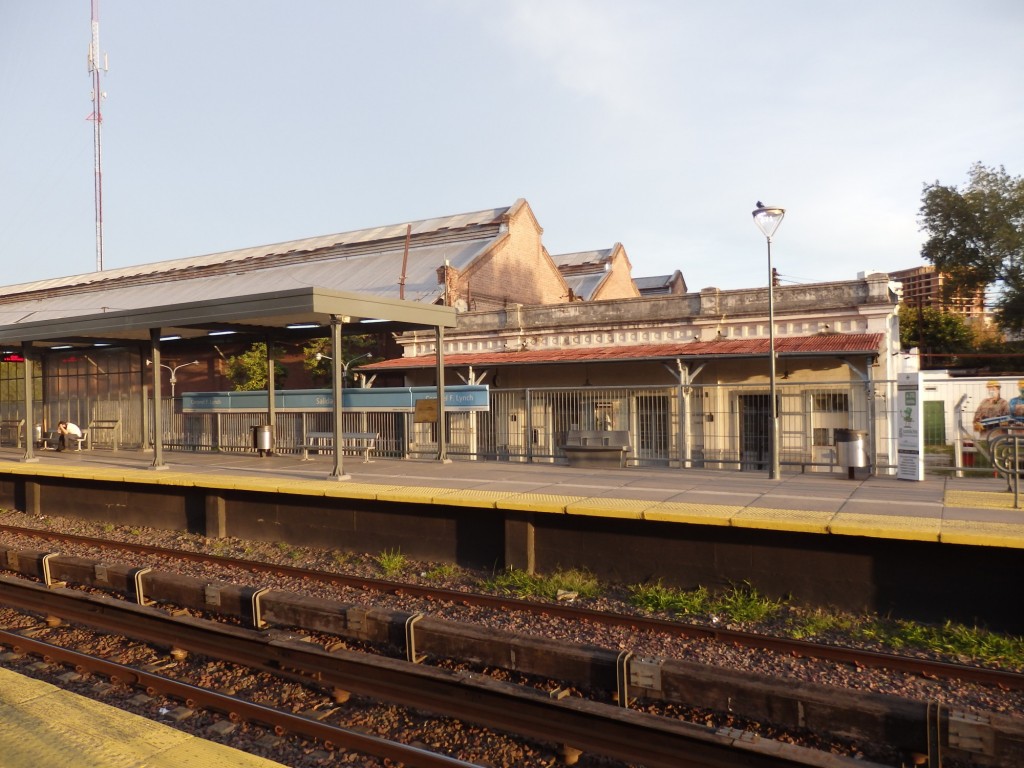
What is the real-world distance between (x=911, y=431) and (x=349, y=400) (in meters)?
12.0

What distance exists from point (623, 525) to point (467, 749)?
4.49 meters

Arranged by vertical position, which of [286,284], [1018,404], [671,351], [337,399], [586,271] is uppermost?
[586,271]

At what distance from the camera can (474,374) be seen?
82.6ft

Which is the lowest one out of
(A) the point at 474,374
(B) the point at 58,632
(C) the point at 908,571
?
(B) the point at 58,632

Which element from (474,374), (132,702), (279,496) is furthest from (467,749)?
(474,374)

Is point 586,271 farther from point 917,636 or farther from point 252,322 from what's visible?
point 917,636

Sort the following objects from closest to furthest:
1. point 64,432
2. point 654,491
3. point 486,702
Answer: point 486,702 → point 654,491 → point 64,432

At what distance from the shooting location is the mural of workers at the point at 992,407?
62.4 feet

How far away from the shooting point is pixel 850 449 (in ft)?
44.4

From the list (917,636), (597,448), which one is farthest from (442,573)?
(597,448)

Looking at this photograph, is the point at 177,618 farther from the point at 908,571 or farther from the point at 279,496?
the point at 908,571

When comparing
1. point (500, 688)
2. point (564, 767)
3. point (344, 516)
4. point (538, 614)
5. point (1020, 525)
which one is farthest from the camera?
point (344, 516)

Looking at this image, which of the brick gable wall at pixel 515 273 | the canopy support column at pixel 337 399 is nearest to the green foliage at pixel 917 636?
the canopy support column at pixel 337 399

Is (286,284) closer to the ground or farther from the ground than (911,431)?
farther from the ground
